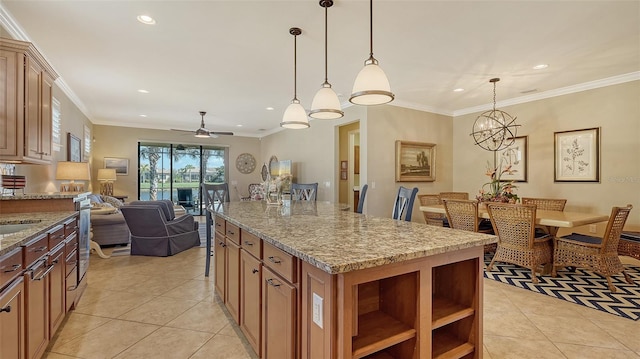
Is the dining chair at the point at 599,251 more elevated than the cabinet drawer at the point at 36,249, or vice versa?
the cabinet drawer at the point at 36,249

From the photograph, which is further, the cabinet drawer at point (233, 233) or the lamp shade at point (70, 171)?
the lamp shade at point (70, 171)

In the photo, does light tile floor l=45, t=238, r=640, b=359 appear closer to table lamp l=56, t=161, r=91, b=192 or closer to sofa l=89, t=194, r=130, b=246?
sofa l=89, t=194, r=130, b=246

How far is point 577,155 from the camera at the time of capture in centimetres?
455

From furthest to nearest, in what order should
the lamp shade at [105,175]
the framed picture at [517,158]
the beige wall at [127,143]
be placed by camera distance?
1. the beige wall at [127,143]
2. the lamp shade at [105,175]
3. the framed picture at [517,158]

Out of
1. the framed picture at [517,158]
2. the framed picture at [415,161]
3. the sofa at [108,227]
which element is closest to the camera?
the sofa at [108,227]

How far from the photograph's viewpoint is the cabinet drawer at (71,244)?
2.35 metres

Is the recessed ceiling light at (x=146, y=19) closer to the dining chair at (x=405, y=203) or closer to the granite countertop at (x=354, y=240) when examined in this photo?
the granite countertop at (x=354, y=240)

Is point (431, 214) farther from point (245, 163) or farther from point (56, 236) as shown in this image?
point (245, 163)

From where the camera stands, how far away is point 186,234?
4.80 meters

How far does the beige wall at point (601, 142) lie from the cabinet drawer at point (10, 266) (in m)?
6.21

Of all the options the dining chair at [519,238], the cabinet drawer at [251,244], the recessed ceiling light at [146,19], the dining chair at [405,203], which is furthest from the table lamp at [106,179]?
the dining chair at [519,238]

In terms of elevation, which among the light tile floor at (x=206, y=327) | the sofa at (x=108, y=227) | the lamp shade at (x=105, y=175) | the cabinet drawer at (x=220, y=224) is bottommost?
the light tile floor at (x=206, y=327)

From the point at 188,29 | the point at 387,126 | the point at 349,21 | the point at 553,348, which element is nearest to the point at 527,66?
the point at 387,126

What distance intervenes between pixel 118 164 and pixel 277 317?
7.90m
